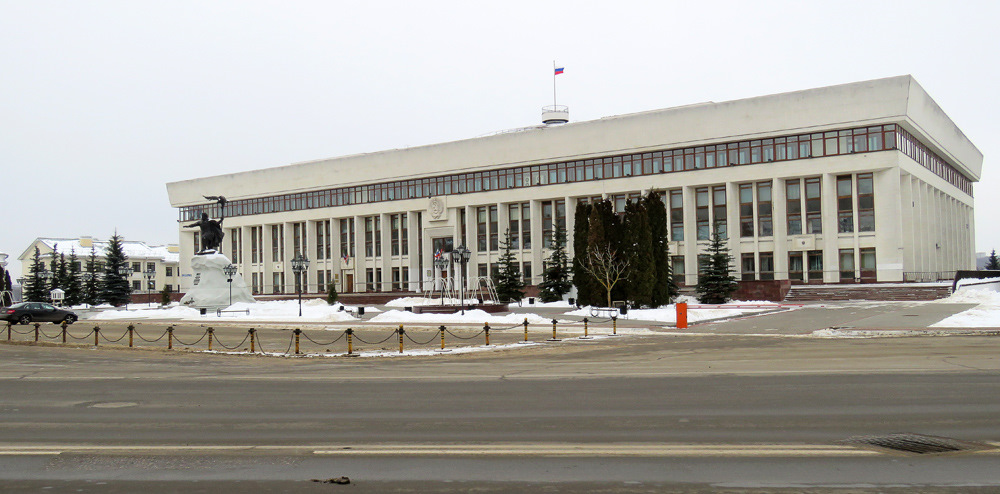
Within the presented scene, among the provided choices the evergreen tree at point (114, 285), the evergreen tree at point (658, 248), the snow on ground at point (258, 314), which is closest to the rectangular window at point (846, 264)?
the evergreen tree at point (658, 248)

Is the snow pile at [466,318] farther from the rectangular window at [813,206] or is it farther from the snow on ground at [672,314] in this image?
the rectangular window at [813,206]

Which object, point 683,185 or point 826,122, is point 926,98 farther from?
point 683,185

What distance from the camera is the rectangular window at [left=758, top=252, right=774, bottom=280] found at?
226 ft

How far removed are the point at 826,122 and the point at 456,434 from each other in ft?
208

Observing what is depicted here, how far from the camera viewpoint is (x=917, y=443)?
827cm

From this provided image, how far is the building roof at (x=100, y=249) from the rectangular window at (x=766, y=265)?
106970 mm

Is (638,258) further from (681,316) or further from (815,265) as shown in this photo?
(815,265)

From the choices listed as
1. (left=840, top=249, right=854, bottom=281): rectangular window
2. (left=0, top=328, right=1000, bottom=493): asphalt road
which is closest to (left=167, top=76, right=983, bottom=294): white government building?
(left=840, top=249, right=854, bottom=281): rectangular window

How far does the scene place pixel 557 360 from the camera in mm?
20469

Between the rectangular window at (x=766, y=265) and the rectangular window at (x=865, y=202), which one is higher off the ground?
the rectangular window at (x=865, y=202)

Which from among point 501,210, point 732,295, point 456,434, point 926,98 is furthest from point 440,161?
point 456,434

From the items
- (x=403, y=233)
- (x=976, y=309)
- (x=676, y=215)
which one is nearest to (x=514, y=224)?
(x=403, y=233)

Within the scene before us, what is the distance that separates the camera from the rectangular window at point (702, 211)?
72688 mm

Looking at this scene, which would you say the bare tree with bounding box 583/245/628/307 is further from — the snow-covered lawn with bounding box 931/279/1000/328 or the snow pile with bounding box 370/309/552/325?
the snow-covered lawn with bounding box 931/279/1000/328
